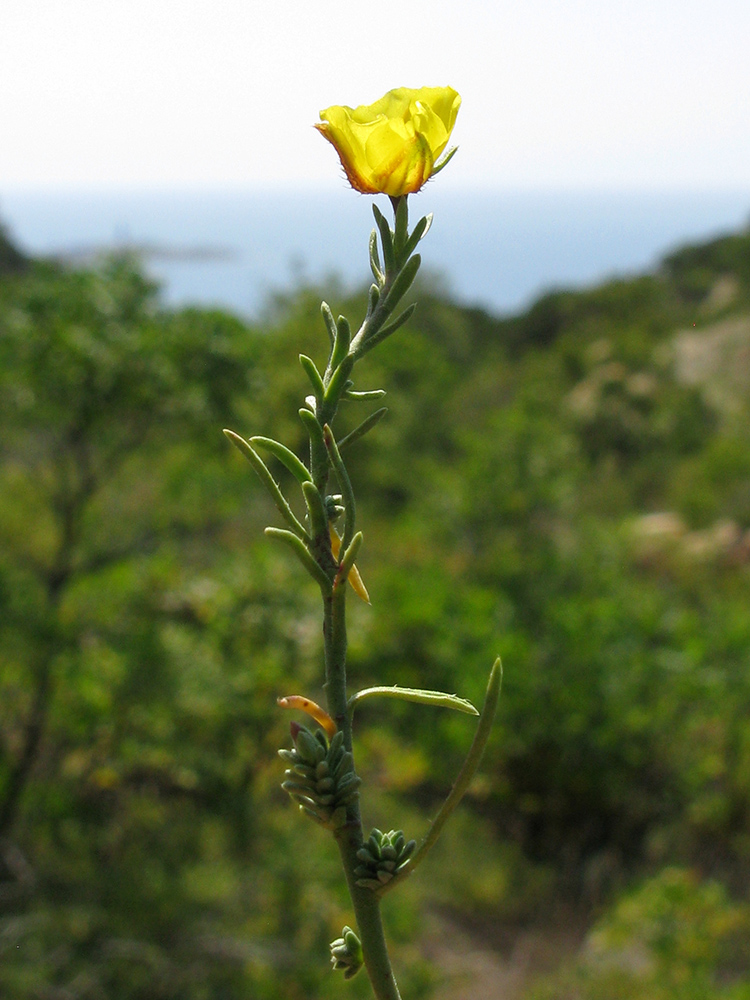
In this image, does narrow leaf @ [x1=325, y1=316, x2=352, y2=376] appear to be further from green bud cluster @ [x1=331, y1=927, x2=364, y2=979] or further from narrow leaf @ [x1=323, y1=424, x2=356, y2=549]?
green bud cluster @ [x1=331, y1=927, x2=364, y2=979]

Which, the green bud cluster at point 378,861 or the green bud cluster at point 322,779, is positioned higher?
the green bud cluster at point 322,779

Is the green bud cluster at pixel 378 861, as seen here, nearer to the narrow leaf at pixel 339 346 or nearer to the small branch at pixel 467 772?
the small branch at pixel 467 772

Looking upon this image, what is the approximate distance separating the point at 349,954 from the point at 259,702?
18.1 ft

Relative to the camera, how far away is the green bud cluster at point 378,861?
1.46ft

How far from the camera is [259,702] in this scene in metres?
5.84

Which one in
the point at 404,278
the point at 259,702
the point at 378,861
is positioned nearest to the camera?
the point at 378,861

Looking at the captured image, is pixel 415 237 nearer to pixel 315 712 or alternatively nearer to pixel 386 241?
pixel 386 241

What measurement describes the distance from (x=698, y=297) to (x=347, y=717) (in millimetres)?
31695

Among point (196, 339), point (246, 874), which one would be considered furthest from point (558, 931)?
point (196, 339)

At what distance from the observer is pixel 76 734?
5.74 meters

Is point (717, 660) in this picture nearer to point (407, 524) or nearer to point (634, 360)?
point (407, 524)

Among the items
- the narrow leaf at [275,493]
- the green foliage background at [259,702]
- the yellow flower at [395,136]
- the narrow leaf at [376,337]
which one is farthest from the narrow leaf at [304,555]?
the green foliage background at [259,702]

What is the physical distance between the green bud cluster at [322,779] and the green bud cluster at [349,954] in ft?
0.19

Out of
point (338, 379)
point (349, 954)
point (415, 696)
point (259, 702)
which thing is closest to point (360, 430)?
point (338, 379)
